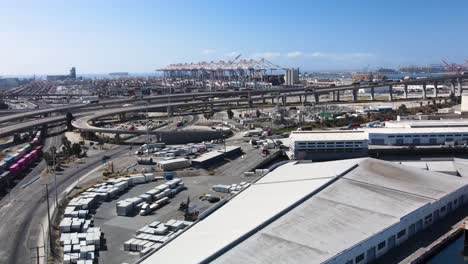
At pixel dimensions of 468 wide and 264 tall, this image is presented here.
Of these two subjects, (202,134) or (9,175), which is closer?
(9,175)

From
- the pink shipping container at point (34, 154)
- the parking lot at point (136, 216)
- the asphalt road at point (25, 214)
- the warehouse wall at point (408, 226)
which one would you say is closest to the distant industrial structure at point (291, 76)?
the pink shipping container at point (34, 154)

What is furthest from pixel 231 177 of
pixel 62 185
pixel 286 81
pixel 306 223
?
pixel 286 81

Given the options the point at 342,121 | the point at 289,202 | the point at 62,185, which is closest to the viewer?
the point at 289,202

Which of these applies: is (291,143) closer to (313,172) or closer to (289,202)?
(313,172)

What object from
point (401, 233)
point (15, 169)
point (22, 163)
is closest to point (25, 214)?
point (15, 169)

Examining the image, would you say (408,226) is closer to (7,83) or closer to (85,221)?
(85,221)

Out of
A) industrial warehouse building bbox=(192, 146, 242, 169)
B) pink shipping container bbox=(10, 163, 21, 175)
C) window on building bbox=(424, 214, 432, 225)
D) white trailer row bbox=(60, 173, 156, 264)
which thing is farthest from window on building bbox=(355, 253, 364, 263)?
pink shipping container bbox=(10, 163, 21, 175)

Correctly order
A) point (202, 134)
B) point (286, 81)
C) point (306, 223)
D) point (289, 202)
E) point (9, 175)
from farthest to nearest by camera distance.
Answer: point (286, 81)
point (202, 134)
point (9, 175)
point (289, 202)
point (306, 223)
